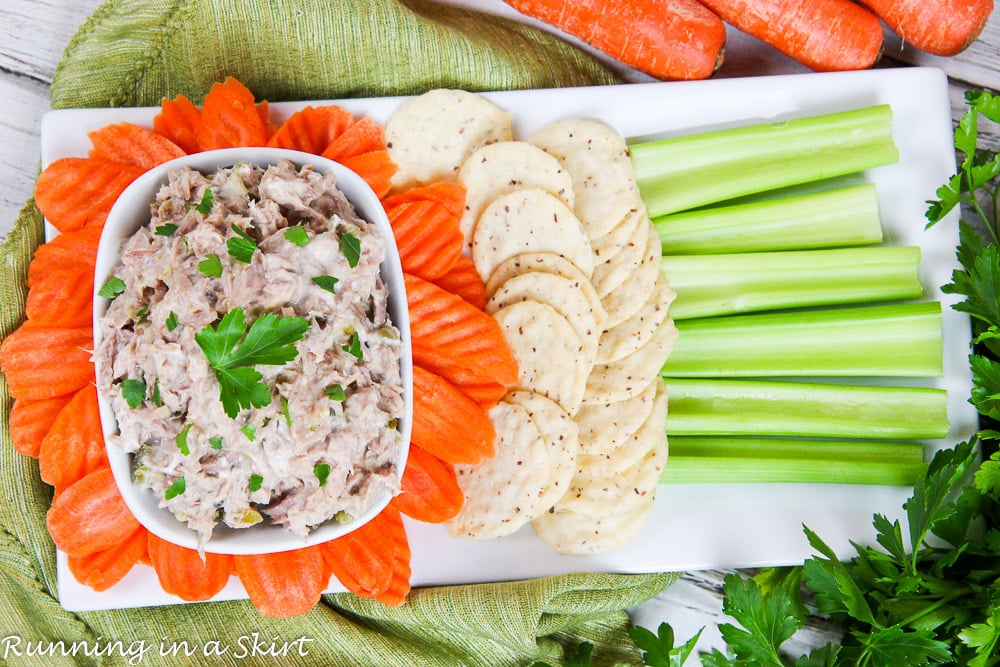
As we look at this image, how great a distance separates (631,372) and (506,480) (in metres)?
0.46

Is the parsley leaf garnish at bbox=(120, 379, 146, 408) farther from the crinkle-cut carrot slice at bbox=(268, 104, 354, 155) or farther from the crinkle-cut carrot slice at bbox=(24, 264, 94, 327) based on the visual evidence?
the crinkle-cut carrot slice at bbox=(268, 104, 354, 155)

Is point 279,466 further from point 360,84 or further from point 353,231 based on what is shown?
point 360,84

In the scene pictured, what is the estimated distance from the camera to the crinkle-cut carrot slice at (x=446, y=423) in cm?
231

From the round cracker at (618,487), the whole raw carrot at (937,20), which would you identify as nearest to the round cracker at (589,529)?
the round cracker at (618,487)

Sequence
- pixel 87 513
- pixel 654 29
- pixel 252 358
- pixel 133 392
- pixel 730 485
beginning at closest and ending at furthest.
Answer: pixel 252 358 → pixel 133 392 → pixel 87 513 → pixel 730 485 → pixel 654 29

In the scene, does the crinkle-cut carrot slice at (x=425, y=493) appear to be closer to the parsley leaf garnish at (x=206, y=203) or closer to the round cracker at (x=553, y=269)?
the round cracker at (x=553, y=269)

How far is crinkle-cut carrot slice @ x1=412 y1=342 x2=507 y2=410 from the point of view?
236 cm

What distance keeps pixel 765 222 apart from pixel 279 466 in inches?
64.1

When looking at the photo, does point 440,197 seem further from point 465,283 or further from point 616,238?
point 616,238

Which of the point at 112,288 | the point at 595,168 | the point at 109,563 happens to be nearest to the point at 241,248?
the point at 112,288

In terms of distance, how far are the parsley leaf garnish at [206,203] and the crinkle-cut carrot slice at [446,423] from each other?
2.15ft

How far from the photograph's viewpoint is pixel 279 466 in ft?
6.54

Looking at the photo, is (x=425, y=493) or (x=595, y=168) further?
(x=595, y=168)

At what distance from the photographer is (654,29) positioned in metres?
2.73
